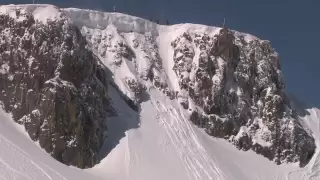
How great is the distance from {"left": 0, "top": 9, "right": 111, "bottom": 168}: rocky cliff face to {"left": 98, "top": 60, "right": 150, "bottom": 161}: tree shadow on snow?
41 centimetres

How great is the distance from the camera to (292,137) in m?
34.1

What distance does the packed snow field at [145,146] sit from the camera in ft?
81.4

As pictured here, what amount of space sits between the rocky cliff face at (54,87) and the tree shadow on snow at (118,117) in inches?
16.3


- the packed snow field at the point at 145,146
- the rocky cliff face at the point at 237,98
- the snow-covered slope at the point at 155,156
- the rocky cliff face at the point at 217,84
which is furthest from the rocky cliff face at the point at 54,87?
the rocky cliff face at the point at 237,98

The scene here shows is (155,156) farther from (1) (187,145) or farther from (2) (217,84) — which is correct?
(2) (217,84)

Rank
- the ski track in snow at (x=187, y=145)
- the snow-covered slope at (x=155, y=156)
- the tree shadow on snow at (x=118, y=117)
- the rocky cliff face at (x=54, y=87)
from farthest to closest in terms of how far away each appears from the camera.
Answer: the ski track in snow at (x=187, y=145) < the tree shadow on snow at (x=118, y=117) < the rocky cliff face at (x=54, y=87) < the snow-covered slope at (x=155, y=156)

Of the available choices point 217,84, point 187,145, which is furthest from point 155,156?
point 217,84

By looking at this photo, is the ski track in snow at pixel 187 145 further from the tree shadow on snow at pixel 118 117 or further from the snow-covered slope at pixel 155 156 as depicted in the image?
the tree shadow on snow at pixel 118 117

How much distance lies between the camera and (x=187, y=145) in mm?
30062

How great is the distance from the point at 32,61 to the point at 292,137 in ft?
48.9

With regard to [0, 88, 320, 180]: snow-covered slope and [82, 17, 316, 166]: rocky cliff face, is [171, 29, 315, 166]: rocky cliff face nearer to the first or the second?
[82, 17, 316, 166]: rocky cliff face

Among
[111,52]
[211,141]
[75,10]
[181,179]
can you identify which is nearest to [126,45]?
[111,52]

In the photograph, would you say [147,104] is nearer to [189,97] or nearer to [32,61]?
[189,97]

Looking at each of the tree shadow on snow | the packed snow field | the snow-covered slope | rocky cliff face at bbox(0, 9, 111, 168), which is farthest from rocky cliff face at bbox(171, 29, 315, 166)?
rocky cliff face at bbox(0, 9, 111, 168)
